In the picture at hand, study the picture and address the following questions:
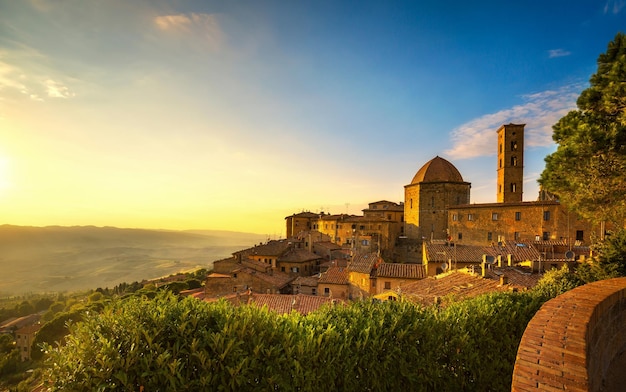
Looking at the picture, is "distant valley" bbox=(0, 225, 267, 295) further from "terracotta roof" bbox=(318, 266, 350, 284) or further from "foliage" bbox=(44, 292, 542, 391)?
"foliage" bbox=(44, 292, 542, 391)

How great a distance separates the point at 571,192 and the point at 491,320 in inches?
328

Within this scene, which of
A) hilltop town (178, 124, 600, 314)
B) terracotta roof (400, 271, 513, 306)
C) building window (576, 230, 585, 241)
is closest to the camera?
terracotta roof (400, 271, 513, 306)

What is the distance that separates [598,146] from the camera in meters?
9.07

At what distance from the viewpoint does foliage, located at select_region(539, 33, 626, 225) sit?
29.3 feet

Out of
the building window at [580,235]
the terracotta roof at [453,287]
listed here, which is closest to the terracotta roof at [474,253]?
the terracotta roof at [453,287]

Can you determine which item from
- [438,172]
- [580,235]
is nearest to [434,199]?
[438,172]

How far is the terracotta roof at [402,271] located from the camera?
26.8 m

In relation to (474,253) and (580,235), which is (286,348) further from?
(580,235)

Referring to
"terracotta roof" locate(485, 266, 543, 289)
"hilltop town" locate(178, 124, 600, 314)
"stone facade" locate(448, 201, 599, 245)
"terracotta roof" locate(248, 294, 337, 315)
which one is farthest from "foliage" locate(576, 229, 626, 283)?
"stone facade" locate(448, 201, 599, 245)

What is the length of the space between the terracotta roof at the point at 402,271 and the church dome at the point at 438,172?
24547 mm

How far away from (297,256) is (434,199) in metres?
23.7

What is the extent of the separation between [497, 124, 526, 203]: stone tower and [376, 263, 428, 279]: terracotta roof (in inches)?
1145

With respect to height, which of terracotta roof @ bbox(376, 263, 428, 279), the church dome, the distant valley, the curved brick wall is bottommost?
the distant valley

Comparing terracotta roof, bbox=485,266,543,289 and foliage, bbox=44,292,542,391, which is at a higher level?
foliage, bbox=44,292,542,391
